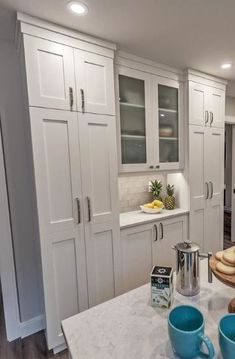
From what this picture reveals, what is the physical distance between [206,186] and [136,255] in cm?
128

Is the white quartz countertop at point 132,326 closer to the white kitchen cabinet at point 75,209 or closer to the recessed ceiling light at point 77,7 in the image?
the white kitchen cabinet at point 75,209

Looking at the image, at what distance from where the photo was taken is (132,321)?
2.86 ft

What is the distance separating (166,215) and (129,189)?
0.54 m

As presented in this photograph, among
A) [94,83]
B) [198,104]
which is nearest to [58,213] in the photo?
[94,83]

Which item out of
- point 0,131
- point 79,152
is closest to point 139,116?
point 79,152

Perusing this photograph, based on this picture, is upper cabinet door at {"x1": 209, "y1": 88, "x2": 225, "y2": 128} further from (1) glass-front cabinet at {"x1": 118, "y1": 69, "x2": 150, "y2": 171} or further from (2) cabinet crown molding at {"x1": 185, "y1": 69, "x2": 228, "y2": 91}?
(1) glass-front cabinet at {"x1": 118, "y1": 69, "x2": 150, "y2": 171}

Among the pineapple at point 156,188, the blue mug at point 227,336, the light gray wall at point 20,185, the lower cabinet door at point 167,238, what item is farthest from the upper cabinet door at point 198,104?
the blue mug at point 227,336

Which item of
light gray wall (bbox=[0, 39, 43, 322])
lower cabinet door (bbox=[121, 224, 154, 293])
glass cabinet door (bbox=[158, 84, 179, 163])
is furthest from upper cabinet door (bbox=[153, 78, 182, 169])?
light gray wall (bbox=[0, 39, 43, 322])

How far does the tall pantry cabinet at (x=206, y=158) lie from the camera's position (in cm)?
254

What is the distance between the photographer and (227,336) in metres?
0.69

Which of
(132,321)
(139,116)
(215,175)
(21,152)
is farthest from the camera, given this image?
(215,175)

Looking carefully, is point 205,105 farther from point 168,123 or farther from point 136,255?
point 136,255

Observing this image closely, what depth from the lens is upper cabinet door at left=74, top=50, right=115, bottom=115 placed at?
1707mm

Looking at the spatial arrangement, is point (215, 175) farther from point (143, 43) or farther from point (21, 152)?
point (21, 152)
